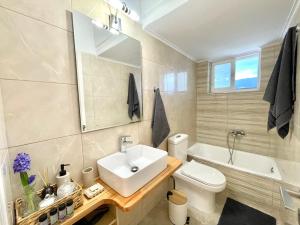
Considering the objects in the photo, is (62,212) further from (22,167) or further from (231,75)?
(231,75)

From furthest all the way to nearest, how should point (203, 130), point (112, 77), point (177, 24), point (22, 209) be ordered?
point (203, 130) < point (177, 24) < point (112, 77) < point (22, 209)

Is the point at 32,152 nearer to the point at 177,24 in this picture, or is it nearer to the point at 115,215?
the point at 115,215

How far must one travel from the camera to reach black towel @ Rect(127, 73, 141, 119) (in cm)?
148

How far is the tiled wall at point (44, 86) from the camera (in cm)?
77

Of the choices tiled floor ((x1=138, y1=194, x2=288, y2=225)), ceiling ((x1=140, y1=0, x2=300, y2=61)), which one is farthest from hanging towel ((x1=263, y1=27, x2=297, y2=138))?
tiled floor ((x1=138, y1=194, x2=288, y2=225))

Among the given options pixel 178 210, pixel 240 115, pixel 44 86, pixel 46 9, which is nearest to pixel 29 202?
pixel 44 86

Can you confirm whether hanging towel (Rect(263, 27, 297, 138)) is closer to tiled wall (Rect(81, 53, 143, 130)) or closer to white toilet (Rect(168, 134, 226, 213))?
white toilet (Rect(168, 134, 226, 213))

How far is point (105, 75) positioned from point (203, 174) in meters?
1.61

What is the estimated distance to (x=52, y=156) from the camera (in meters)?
0.93

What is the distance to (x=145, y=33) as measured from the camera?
5.30ft

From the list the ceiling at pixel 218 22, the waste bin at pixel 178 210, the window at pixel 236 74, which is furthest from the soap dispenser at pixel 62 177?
the window at pixel 236 74

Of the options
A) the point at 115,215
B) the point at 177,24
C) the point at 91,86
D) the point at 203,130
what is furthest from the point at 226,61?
the point at 115,215

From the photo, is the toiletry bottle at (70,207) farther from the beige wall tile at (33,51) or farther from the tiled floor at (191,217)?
the tiled floor at (191,217)

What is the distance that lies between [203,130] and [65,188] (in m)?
2.67
